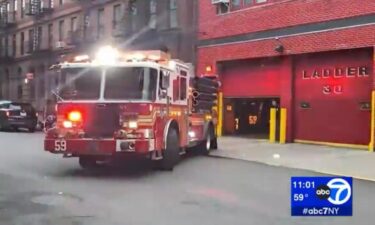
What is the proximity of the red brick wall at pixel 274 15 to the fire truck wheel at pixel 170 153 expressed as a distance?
820cm

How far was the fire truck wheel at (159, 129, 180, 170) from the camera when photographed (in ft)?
40.0

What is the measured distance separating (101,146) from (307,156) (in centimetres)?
687

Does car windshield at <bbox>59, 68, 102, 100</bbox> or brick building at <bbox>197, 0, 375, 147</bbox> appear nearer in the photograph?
car windshield at <bbox>59, 68, 102, 100</bbox>

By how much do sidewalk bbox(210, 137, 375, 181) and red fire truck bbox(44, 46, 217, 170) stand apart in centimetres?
354

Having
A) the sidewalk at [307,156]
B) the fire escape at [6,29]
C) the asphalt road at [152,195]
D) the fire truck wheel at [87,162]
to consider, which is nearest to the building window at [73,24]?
the fire escape at [6,29]

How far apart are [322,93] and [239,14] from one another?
5.01m

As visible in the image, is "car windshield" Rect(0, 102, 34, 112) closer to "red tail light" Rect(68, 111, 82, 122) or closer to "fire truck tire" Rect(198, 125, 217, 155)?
"fire truck tire" Rect(198, 125, 217, 155)

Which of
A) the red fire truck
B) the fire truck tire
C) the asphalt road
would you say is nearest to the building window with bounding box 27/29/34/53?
the fire truck tire

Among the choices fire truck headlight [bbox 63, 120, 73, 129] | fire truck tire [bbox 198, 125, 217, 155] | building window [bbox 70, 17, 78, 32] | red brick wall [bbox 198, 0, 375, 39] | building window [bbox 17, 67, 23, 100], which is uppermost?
building window [bbox 70, 17, 78, 32]

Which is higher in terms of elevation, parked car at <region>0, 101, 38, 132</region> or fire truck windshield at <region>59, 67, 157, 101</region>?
fire truck windshield at <region>59, 67, 157, 101</region>

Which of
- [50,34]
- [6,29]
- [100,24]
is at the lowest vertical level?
[100,24]

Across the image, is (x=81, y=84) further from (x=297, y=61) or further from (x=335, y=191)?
(x=297, y=61)

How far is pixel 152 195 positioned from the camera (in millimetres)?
9180

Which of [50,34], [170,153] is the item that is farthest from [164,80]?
[50,34]
